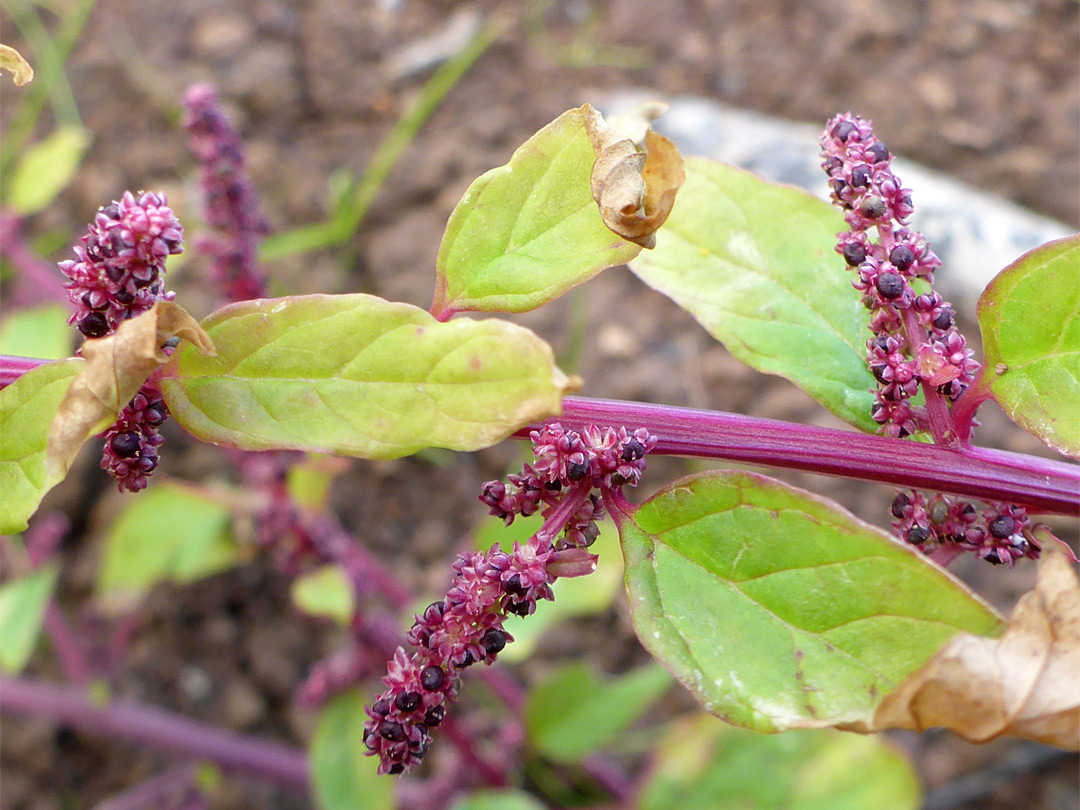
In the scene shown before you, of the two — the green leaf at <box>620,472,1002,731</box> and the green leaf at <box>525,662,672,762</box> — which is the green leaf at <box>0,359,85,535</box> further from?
the green leaf at <box>525,662,672,762</box>

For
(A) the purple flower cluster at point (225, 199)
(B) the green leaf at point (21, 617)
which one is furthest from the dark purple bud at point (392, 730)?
→ (B) the green leaf at point (21, 617)

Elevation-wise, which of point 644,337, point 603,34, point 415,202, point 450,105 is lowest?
point 644,337

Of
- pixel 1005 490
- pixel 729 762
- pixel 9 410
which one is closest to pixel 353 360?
pixel 9 410

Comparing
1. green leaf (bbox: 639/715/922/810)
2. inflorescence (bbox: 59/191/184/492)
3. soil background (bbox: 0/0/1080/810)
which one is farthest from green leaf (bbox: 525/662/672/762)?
inflorescence (bbox: 59/191/184/492)

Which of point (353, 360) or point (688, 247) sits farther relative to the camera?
point (688, 247)

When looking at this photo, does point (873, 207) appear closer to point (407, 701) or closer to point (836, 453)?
point (836, 453)

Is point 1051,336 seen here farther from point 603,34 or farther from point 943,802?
point 603,34
